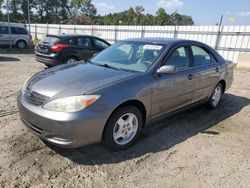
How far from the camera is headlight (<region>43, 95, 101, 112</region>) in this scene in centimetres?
277

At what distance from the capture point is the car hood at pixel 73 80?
2.95 metres

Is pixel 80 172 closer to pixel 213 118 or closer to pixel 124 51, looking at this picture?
pixel 124 51

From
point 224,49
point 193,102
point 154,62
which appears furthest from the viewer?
point 224,49

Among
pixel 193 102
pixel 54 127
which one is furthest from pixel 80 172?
pixel 193 102

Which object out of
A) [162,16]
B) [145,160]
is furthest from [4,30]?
[162,16]

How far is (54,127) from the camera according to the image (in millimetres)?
2758

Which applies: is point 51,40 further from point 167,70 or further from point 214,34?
point 214,34

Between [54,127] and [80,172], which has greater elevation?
[54,127]

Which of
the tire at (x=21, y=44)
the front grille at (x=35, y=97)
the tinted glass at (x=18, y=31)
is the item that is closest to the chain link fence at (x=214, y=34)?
the tinted glass at (x=18, y=31)

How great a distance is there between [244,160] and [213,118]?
5.11 ft

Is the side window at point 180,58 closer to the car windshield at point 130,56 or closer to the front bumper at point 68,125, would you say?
the car windshield at point 130,56

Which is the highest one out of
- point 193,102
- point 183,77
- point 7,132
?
point 183,77

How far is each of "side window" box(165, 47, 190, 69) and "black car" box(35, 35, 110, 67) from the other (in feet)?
18.1

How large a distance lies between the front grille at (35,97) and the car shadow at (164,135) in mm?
733
